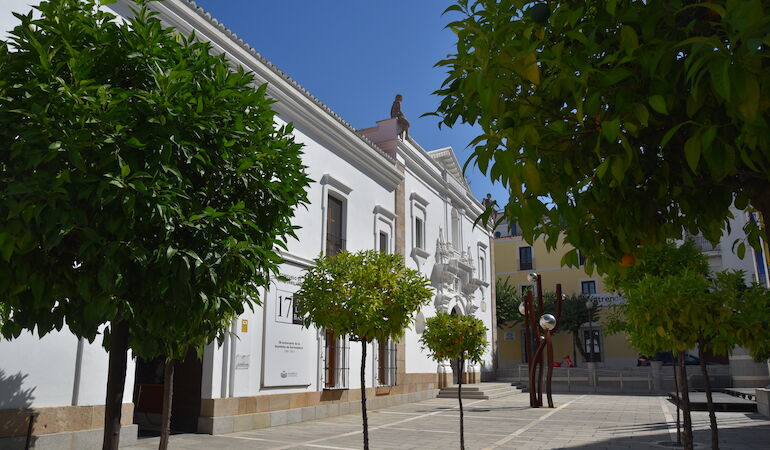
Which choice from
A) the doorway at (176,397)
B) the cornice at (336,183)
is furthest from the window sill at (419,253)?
the doorway at (176,397)

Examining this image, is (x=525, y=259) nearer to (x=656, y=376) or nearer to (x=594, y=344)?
(x=594, y=344)

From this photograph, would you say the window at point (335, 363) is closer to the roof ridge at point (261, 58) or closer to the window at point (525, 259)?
the roof ridge at point (261, 58)

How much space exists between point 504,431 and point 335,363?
4897mm

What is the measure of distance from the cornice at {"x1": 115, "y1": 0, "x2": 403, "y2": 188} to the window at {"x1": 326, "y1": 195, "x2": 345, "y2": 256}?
1.50m

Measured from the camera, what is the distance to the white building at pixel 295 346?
828 cm

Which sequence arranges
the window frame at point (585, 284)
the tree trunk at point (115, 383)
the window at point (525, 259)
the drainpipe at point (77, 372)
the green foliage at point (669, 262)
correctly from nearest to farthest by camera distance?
the tree trunk at point (115, 383)
the drainpipe at point (77, 372)
the green foliage at point (669, 262)
the window frame at point (585, 284)
the window at point (525, 259)

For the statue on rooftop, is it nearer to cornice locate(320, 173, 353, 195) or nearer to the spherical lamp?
cornice locate(320, 173, 353, 195)

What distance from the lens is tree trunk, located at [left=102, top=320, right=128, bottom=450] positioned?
150 inches

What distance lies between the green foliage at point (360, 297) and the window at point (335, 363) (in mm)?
6538

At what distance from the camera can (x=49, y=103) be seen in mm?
3377

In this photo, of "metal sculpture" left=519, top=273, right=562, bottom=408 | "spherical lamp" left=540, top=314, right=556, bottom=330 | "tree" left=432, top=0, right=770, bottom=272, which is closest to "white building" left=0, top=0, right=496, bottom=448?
"metal sculpture" left=519, top=273, right=562, bottom=408

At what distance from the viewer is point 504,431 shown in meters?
12.1

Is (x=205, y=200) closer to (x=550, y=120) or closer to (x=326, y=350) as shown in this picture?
(x=550, y=120)

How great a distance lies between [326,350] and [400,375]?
15.0ft
